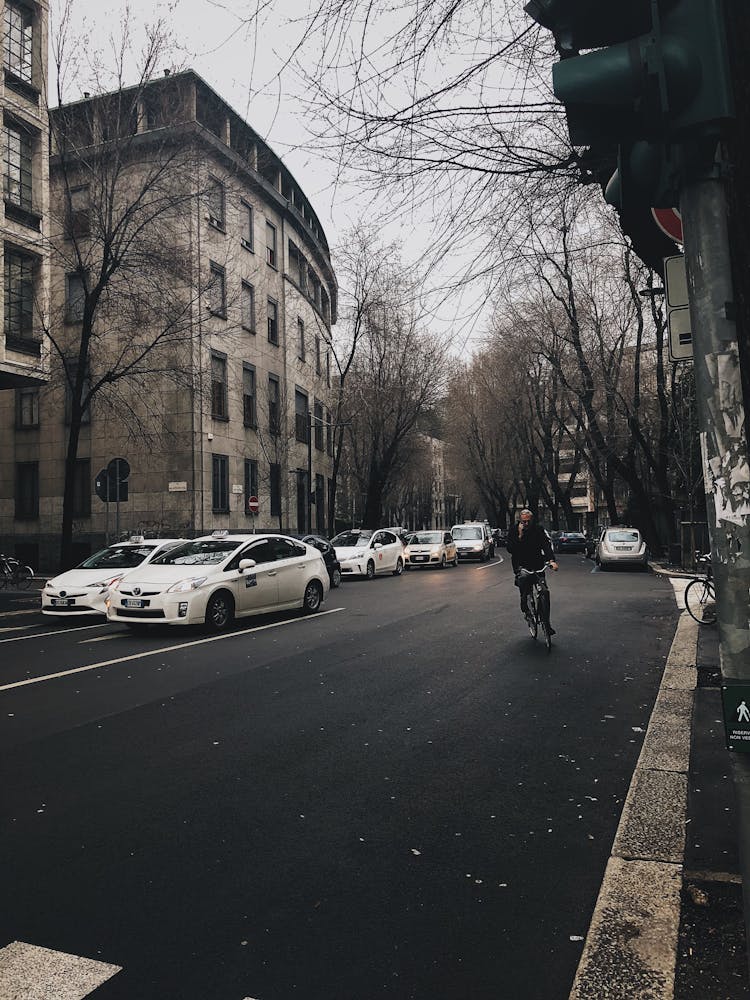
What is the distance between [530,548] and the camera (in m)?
10.7

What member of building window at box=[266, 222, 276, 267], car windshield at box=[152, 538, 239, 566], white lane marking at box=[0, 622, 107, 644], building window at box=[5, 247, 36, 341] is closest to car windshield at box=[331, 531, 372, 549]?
building window at box=[5, 247, 36, 341]

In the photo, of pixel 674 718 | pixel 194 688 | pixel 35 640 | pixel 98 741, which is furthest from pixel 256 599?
pixel 674 718

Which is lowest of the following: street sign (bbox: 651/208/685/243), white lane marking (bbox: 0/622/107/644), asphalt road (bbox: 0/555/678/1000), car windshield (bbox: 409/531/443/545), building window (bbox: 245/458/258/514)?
white lane marking (bbox: 0/622/107/644)

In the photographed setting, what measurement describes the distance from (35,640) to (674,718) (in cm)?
934

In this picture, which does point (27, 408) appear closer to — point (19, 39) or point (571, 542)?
point (19, 39)

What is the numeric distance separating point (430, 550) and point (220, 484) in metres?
9.28

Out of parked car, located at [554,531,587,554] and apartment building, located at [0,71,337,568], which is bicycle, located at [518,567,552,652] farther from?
parked car, located at [554,531,587,554]

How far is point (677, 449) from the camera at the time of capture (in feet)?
118

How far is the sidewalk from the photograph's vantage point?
2.65 meters

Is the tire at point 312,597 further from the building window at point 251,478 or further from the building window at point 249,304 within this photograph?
the building window at point 249,304

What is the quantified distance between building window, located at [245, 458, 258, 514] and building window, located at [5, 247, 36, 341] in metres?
12.6

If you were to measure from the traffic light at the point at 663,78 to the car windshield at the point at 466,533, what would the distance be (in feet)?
121

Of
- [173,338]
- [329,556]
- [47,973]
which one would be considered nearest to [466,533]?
[329,556]

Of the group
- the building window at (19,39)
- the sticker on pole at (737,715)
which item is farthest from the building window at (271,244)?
the sticker on pole at (737,715)
